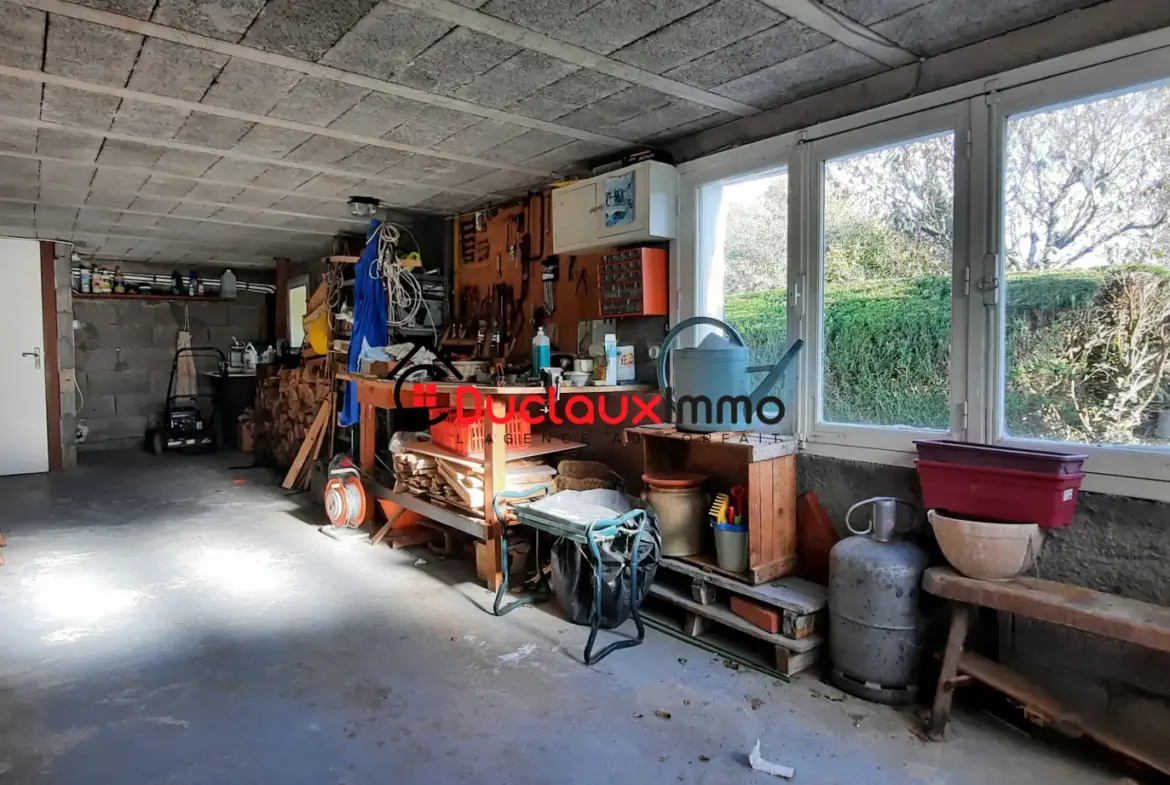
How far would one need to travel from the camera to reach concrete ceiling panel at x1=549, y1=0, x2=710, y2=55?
2154 millimetres

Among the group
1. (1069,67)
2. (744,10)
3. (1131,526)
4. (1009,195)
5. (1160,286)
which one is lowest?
(1131,526)

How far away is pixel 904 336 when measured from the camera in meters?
2.73

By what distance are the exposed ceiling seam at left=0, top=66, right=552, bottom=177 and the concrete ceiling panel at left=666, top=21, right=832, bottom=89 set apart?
0.98 metres

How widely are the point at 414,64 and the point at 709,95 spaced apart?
1199mm

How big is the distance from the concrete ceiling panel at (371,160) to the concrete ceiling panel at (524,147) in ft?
1.61

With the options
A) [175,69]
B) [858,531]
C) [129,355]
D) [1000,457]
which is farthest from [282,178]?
[129,355]

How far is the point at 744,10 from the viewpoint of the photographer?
2.19 meters

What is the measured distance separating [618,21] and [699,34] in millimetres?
291

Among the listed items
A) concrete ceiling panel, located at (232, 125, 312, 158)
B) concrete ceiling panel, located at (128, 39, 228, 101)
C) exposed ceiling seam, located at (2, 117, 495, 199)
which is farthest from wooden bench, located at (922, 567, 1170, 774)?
exposed ceiling seam, located at (2, 117, 495, 199)

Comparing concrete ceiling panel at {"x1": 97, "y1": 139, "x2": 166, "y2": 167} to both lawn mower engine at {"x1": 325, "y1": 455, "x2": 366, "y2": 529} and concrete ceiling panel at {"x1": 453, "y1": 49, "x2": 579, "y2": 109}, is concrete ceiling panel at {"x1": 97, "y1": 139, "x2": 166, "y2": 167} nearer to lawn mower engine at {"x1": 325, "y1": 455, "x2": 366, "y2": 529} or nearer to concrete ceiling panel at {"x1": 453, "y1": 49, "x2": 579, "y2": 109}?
concrete ceiling panel at {"x1": 453, "y1": 49, "x2": 579, "y2": 109}

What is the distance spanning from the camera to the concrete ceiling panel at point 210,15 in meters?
2.12

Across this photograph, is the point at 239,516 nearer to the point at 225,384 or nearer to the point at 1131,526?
the point at 225,384

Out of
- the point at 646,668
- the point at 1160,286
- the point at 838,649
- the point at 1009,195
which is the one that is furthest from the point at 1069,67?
the point at 646,668

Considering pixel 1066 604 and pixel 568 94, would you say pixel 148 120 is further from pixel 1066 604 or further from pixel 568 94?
pixel 1066 604
